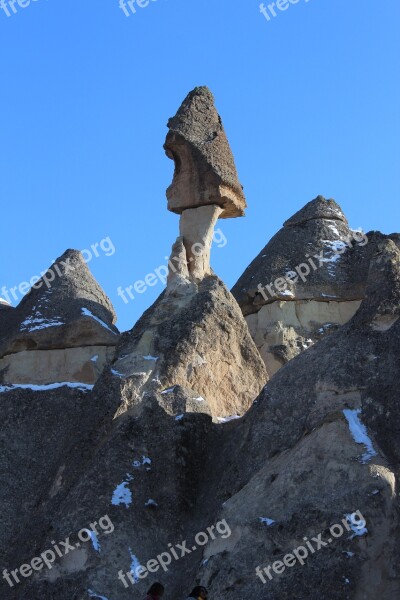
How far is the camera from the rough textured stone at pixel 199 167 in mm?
14555

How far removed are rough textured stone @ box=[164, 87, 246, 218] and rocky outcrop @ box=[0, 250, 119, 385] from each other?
2.52 meters

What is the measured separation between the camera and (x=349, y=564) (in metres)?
9.44

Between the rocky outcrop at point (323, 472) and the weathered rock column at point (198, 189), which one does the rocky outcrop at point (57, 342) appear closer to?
the weathered rock column at point (198, 189)

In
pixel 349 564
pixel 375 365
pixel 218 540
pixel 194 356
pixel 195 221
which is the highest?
pixel 195 221

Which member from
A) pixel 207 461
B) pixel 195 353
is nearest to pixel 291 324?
pixel 195 353

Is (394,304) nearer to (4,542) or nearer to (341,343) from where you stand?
(341,343)

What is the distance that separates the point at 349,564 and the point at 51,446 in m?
4.70

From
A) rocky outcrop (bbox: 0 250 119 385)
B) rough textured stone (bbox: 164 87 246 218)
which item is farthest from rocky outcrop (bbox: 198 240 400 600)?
rocky outcrop (bbox: 0 250 119 385)

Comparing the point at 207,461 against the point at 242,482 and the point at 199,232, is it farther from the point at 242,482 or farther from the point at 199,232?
the point at 199,232

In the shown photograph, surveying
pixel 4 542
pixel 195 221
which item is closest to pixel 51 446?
pixel 4 542

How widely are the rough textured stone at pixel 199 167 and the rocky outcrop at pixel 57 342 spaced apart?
2.52m

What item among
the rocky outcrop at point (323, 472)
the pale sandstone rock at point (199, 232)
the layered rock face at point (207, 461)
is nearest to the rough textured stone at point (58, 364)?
the layered rock face at point (207, 461)

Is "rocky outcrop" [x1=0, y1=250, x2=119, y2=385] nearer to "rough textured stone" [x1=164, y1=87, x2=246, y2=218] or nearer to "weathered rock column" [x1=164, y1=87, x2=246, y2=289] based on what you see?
"weathered rock column" [x1=164, y1=87, x2=246, y2=289]

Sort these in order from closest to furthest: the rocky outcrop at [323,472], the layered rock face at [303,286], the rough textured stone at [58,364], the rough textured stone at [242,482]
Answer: the rocky outcrop at [323,472], the rough textured stone at [242,482], the rough textured stone at [58,364], the layered rock face at [303,286]
